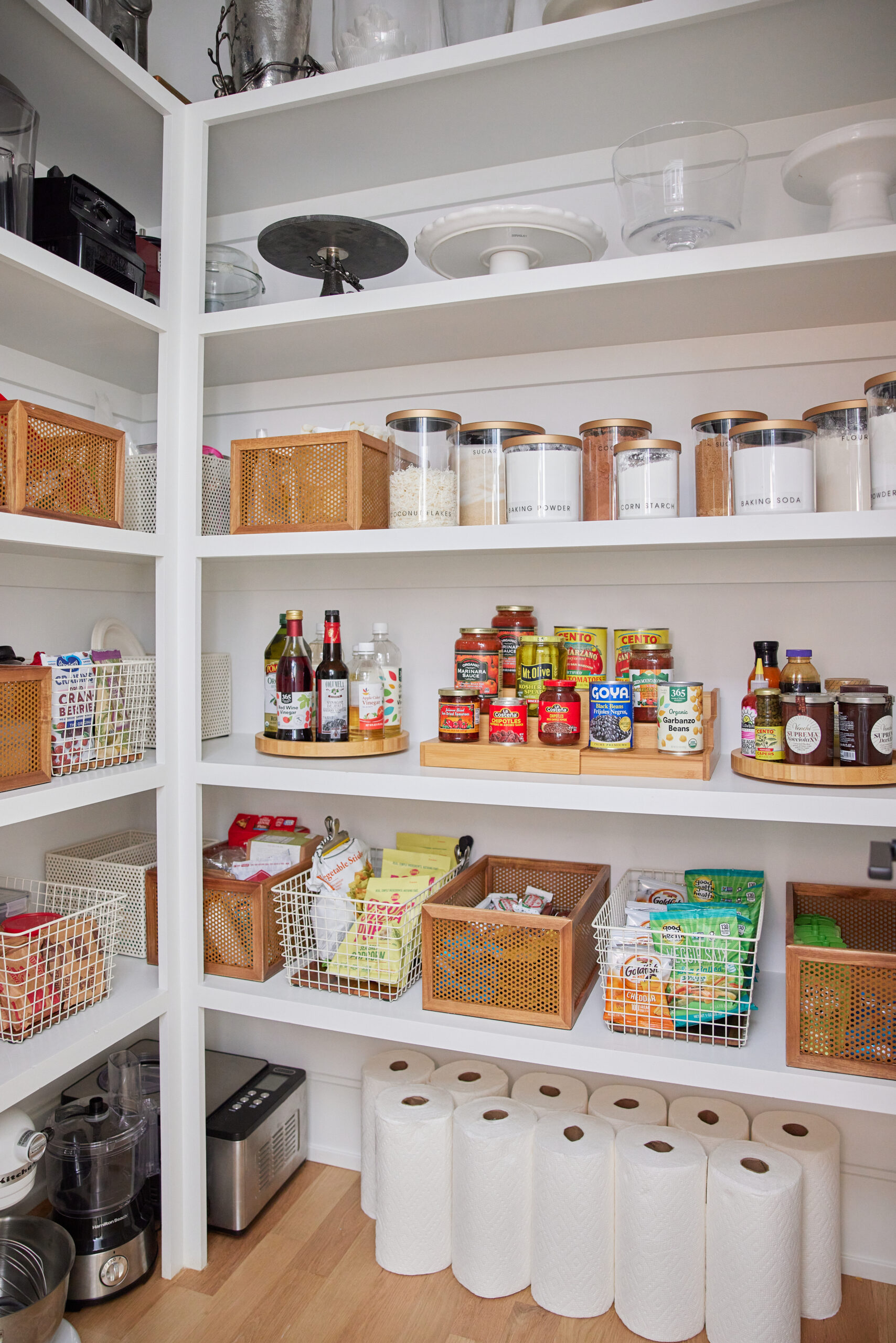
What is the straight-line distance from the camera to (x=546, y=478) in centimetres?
146

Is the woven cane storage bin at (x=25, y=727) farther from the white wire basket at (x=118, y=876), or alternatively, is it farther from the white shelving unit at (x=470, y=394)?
the white wire basket at (x=118, y=876)

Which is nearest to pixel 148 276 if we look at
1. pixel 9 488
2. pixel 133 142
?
pixel 133 142

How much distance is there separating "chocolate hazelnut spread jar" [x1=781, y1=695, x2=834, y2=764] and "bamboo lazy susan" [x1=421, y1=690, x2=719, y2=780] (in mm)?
137

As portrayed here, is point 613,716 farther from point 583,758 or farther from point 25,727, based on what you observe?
point 25,727

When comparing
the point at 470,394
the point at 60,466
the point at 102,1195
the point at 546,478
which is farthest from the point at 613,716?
the point at 102,1195

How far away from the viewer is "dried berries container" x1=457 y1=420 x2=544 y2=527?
60.7 inches

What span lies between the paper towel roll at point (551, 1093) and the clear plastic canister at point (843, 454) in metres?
1.20

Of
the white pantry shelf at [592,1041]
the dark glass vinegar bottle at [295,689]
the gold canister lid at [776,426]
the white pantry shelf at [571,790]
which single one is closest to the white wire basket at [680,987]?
the white pantry shelf at [592,1041]

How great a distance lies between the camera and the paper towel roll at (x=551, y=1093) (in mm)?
1739

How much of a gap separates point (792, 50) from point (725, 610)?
921 mm

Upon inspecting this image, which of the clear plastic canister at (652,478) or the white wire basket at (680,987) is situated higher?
the clear plastic canister at (652,478)

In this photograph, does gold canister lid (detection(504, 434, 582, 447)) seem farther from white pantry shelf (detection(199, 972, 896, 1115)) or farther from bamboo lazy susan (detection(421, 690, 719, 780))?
white pantry shelf (detection(199, 972, 896, 1115))

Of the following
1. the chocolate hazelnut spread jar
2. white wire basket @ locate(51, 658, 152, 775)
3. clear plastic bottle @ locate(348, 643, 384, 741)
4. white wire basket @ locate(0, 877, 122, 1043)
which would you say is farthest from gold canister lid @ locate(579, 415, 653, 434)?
white wire basket @ locate(0, 877, 122, 1043)

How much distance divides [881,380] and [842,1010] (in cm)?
93
